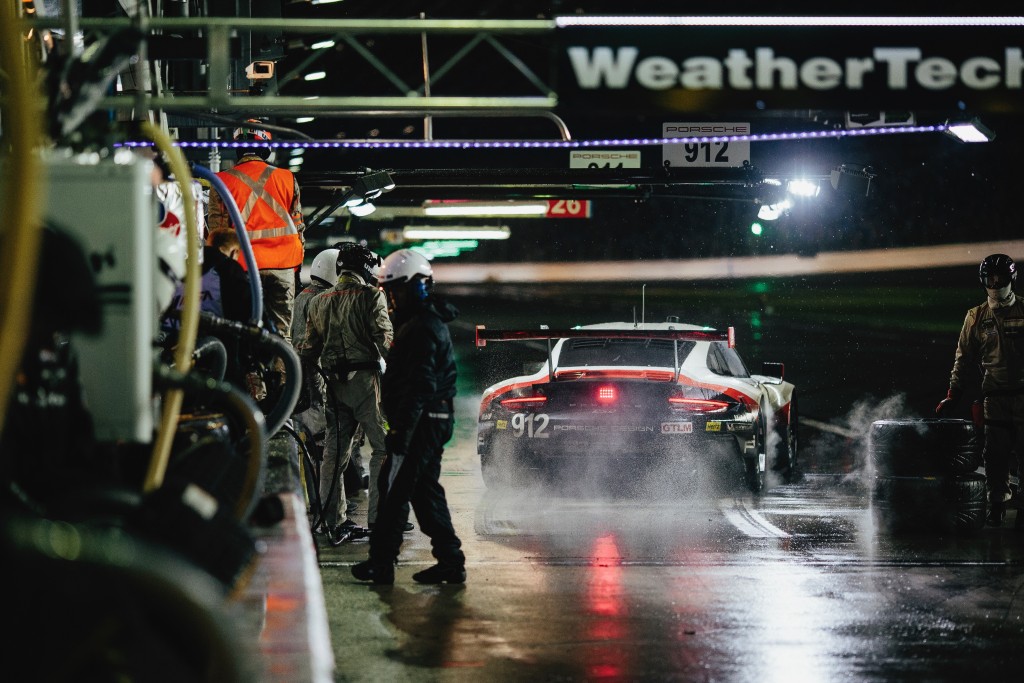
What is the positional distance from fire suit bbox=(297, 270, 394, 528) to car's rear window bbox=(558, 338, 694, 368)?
2.32 m

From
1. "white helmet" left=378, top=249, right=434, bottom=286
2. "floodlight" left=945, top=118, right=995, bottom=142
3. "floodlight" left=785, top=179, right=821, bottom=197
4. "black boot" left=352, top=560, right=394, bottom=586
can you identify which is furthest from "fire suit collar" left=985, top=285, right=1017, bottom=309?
"floodlight" left=785, top=179, right=821, bottom=197

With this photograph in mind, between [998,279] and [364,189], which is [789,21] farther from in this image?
[364,189]

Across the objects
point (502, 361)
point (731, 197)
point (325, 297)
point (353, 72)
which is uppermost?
point (353, 72)

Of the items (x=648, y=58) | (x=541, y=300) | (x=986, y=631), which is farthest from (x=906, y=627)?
(x=541, y=300)

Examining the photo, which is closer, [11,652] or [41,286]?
[11,652]

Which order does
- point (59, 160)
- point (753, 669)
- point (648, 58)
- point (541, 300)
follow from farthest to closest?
point (541, 300), point (648, 58), point (753, 669), point (59, 160)

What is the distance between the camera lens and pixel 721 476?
11.0 meters

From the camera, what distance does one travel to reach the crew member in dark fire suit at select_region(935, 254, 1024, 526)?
413 inches

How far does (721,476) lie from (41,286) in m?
8.36

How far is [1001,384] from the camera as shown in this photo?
1063 cm

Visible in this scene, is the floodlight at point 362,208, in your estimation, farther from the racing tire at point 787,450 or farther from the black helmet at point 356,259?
the black helmet at point 356,259

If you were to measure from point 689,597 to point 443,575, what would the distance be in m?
1.56

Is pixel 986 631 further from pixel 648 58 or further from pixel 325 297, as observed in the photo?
pixel 325 297

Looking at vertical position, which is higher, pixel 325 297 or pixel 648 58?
pixel 648 58
